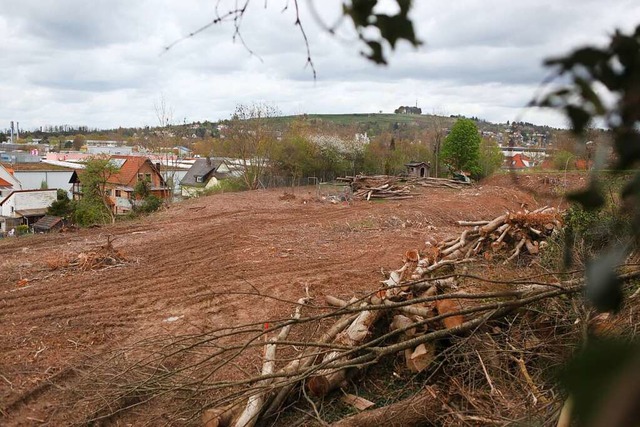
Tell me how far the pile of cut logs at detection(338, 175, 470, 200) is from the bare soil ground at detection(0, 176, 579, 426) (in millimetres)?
6437

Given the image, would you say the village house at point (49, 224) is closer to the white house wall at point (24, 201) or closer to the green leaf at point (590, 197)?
the white house wall at point (24, 201)

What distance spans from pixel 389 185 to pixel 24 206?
90.1 feet

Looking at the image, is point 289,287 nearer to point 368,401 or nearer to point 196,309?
point 196,309

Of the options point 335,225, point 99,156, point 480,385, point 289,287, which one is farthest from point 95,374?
point 99,156

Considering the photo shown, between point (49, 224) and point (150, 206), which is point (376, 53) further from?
point (49, 224)

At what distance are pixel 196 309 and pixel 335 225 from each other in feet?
27.4

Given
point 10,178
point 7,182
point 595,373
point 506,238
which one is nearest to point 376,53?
point 595,373

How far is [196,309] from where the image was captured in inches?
326

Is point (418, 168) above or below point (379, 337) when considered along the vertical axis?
above

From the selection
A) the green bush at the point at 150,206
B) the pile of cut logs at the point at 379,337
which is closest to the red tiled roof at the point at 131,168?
the green bush at the point at 150,206

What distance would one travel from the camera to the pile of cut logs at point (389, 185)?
81.6 feet

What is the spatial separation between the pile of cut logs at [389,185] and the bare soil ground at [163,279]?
6437 mm

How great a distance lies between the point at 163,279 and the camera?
995 centimetres

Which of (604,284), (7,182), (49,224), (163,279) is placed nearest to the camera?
(604,284)
